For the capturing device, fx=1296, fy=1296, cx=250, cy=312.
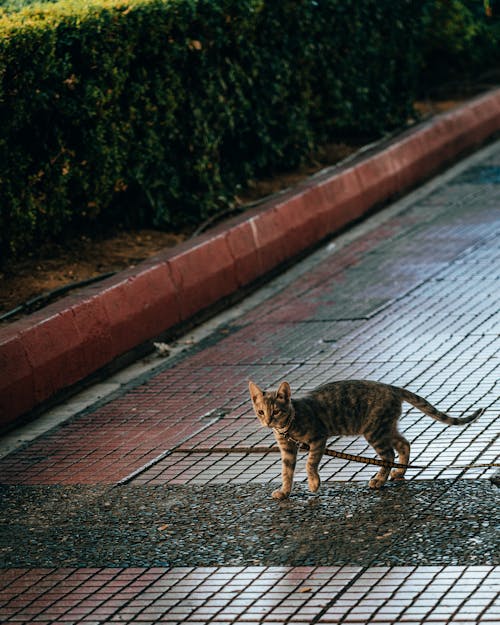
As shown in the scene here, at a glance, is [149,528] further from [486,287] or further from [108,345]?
[486,287]

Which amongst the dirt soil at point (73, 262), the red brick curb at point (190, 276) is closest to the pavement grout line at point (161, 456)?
the red brick curb at point (190, 276)

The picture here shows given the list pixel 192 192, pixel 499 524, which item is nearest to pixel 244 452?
pixel 499 524

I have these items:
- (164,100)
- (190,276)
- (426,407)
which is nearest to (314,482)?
(426,407)

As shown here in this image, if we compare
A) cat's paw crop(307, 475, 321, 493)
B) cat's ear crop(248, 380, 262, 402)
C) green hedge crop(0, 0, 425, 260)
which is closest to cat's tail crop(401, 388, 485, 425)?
cat's paw crop(307, 475, 321, 493)

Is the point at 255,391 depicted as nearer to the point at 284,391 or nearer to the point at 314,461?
the point at 284,391

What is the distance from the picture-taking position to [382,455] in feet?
20.3

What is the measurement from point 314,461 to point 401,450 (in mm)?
447

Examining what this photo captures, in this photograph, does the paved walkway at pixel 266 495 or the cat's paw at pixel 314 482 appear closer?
the paved walkway at pixel 266 495

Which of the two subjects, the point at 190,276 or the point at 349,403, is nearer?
the point at 349,403

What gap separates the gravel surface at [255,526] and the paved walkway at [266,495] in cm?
1

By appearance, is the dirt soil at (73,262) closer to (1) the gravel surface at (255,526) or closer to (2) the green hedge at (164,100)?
(2) the green hedge at (164,100)

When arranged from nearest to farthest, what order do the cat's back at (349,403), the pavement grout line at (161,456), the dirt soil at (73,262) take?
the cat's back at (349,403)
the pavement grout line at (161,456)
the dirt soil at (73,262)

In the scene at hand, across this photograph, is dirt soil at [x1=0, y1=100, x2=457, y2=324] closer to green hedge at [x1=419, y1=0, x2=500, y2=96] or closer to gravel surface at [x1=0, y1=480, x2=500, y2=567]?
gravel surface at [x1=0, y1=480, x2=500, y2=567]

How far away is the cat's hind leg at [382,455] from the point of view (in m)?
6.18
